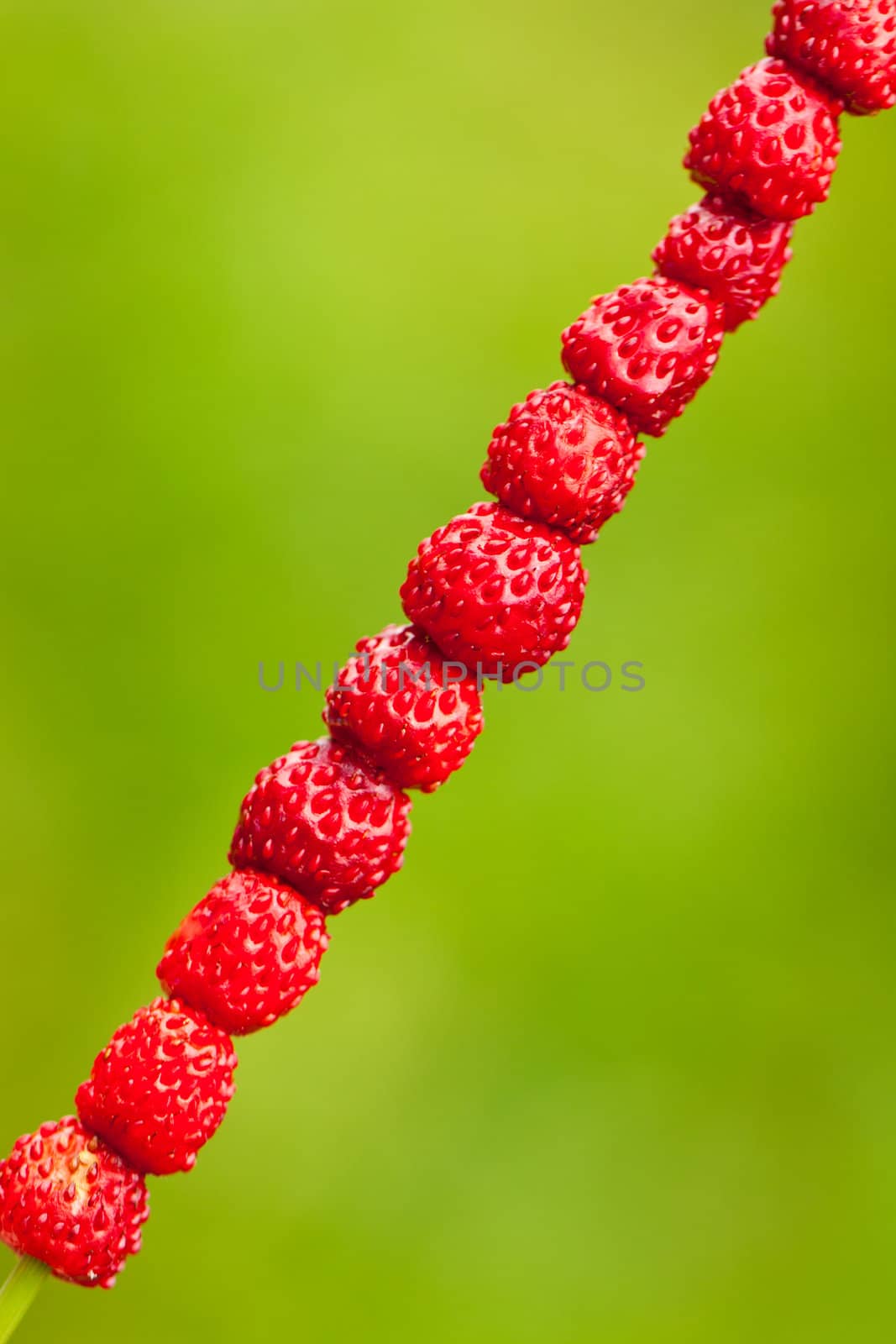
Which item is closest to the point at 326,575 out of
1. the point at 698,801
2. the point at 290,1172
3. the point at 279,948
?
the point at 698,801

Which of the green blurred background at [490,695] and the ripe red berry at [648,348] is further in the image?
the green blurred background at [490,695]

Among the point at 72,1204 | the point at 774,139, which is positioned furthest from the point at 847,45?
the point at 72,1204

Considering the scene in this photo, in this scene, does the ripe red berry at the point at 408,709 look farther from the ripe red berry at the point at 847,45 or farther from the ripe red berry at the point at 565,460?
the ripe red berry at the point at 847,45

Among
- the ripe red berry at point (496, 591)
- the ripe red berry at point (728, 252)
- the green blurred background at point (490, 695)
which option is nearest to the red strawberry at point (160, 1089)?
the ripe red berry at point (496, 591)

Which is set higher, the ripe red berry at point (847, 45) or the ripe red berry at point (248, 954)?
the ripe red berry at point (847, 45)

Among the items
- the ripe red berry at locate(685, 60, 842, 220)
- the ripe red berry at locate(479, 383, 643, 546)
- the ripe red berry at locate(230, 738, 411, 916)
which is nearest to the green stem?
the ripe red berry at locate(230, 738, 411, 916)

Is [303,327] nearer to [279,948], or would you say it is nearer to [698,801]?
[698,801]

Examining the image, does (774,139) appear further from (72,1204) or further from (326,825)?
(72,1204)

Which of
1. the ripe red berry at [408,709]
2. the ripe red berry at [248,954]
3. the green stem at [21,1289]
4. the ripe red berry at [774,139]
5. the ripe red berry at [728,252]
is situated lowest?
the green stem at [21,1289]
